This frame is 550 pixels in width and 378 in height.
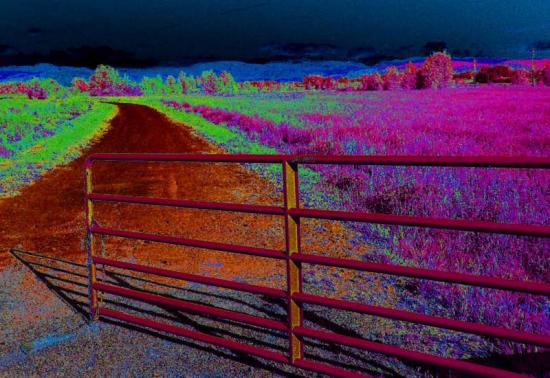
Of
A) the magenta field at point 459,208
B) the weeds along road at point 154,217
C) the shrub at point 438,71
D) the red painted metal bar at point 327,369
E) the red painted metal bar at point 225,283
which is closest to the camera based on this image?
the red painted metal bar at point 327,369

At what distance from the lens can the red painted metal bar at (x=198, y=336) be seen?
350 centimetres

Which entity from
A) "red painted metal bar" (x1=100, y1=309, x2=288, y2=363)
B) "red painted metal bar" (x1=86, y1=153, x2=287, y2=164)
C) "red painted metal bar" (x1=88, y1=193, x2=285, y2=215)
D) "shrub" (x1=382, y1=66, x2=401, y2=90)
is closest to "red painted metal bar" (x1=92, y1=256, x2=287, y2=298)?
"red painted metal bar" (x1=100, y1=309, x2=288, y2=363)

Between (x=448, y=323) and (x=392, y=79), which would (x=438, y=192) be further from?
(x=392, y=79)

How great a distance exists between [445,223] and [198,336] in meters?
1.94

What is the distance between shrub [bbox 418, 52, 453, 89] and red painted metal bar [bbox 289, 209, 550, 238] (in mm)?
130139

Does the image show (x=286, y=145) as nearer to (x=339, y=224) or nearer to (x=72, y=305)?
(x=339, y=224)

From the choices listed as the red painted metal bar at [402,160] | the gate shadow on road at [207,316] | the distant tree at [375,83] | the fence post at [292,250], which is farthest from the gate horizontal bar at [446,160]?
the distant tree at [375,83]

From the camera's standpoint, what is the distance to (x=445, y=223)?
272 cm

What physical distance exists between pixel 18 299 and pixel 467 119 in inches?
877

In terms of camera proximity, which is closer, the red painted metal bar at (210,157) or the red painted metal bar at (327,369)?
the red painted metal bar at (327,369)

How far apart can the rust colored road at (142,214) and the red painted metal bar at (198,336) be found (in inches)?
62.6

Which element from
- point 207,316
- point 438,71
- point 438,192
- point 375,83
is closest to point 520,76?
point 438,71

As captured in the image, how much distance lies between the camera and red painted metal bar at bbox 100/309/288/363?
350cm

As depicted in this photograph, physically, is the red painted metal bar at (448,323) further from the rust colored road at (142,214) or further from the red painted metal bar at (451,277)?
the rust colored road at (142,214)
